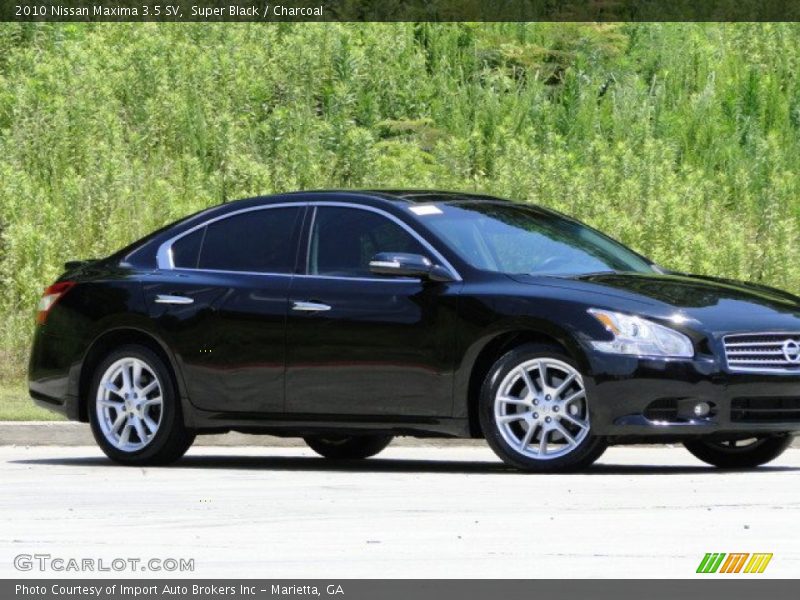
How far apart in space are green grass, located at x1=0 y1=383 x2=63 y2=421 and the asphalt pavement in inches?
72.2

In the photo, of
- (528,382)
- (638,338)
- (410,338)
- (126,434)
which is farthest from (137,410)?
(638,338)

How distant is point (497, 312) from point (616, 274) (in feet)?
2.92

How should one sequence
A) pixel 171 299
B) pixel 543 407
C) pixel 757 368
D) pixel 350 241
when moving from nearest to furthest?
pixel 757 368
pixel 543 407
pixel 350 241
pixel 171 299

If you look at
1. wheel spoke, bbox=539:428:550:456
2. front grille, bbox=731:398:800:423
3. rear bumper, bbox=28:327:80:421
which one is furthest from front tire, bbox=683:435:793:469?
rear bumper, bbox=28:327:80:421

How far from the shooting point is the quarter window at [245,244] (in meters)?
12.0

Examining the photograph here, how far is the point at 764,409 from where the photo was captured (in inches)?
428

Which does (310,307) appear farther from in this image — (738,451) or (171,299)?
(738,451)

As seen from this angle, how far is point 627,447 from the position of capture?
14.5 metres

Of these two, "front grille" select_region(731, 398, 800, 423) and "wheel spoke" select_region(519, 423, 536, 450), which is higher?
"front grille" select_region(731, 398, 800, 423)

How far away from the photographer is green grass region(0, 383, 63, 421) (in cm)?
1471

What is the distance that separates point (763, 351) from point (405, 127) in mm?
14178

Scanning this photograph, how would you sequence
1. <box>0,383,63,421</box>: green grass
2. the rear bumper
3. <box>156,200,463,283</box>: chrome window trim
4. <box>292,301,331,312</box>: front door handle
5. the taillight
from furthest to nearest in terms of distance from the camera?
<box>0,383,63,421</box>: green grass, the taillight, the rear bumper, <box>292,301,331,312</box>: front door handle, <box>156,200,463,283</box>: chrome window trim

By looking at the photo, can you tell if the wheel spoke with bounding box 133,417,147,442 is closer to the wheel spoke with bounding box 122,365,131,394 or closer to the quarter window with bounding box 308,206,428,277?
the wheel spoke with bounding box 122,365,131,394

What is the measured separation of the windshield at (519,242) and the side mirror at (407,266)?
7.3 inches
